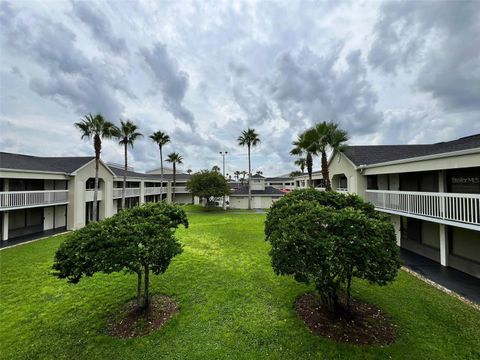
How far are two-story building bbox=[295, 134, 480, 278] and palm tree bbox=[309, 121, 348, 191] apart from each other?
4.77ft

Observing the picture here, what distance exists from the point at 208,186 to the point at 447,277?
26.0 m

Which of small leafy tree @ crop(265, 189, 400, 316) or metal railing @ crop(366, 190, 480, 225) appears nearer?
small leafy tree @ crop(265, 189, 400, 316)

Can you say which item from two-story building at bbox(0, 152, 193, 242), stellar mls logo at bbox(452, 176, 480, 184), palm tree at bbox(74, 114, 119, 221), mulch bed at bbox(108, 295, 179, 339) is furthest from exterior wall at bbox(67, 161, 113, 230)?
stellar mls logo at bbox(452, 176, 480, 184)

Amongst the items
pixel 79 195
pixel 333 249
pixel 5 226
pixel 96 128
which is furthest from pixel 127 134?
pixel 333 249

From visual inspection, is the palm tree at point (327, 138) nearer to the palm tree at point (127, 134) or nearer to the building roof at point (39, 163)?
the palm tree at point (127, 134)

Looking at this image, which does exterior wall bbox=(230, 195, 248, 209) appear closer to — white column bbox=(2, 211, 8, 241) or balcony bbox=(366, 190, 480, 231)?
balcony bbox=(366, 190, 480, 231)

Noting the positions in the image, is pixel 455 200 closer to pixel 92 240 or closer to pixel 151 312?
pixel 151 312

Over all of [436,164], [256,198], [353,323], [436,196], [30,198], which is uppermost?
[436,164]

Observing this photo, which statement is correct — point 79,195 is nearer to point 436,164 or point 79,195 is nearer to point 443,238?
point 436,164

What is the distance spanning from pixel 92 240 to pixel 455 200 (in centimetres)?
1234

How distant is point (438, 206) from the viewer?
9281 millimetres

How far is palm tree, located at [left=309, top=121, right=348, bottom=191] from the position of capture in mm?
15438

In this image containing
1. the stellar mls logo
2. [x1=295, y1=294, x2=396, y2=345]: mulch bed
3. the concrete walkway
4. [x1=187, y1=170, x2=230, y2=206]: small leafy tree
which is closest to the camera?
[x1=295, y1=294, x2=396, y2=345]: mulch bed

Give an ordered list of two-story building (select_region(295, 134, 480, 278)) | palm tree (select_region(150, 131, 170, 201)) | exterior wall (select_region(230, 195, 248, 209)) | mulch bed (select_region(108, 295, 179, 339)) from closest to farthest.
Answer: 1. mulch bed (select_region(108, 295, 179, 339))
2. two-story building (select_region(295, 134, 480, 278))
3. palm tree (select_region(150, 131, 170, 201))
4. exterior wall (select_region(230, 195, 248, 209))
